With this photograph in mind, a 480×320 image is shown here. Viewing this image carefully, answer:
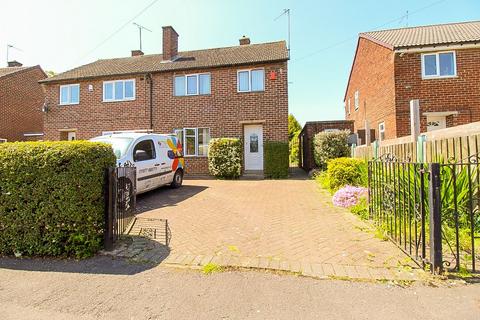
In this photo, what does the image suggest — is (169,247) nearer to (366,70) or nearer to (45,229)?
(45,229)

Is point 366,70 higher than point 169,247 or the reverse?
higher

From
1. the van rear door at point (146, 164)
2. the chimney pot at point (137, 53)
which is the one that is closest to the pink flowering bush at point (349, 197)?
the van rear door at point (146, 164)

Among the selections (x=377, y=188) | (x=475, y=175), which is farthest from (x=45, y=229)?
(x=475, y=175)

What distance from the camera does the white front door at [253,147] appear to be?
46.9 ft

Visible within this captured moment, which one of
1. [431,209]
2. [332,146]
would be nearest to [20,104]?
[332,146]

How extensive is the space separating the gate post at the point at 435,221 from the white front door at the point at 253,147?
11196 millimetres

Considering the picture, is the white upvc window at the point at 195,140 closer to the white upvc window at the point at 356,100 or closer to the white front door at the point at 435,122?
the white front door at the point at 435,122

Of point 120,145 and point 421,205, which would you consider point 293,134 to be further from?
point 421,205

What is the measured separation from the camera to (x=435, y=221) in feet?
10.2

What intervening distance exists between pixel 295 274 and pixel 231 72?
41.8ft

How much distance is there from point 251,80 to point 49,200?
38.9 ft

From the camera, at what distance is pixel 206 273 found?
130 inches

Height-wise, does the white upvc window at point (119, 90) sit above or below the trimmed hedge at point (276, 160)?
above

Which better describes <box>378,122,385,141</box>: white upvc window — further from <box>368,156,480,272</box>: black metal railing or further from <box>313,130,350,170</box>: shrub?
<box>368,156,480,272</box>: black metal railing
